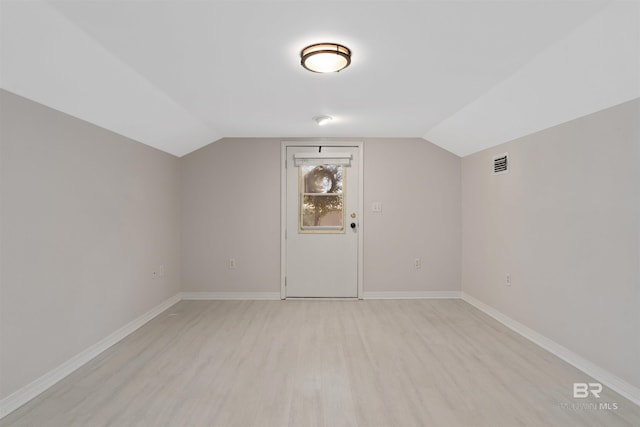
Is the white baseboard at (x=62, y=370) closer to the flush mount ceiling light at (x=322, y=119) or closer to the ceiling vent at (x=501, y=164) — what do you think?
the flush mount ceiling light at (x=322, y=119)

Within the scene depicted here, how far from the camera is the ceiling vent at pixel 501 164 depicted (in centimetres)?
371

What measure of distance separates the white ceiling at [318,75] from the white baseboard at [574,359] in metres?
1.82

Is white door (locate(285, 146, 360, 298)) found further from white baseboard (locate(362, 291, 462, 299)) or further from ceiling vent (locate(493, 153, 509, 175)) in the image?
ceiling vent (locate(493, 153, 509, 175))

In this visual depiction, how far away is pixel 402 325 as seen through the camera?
12.3ft

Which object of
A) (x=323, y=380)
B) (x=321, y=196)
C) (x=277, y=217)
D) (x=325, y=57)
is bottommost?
(x=323, y=380)

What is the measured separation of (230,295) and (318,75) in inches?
129

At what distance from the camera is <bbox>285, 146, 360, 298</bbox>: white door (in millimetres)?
4852

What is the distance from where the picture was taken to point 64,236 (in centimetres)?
262

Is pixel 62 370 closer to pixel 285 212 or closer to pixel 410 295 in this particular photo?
pixel 285 212

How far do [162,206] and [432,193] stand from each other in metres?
3.46

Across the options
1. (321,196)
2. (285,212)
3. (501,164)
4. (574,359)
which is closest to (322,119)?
(321,196)

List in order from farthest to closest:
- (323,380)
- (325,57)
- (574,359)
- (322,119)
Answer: (322,119) < (574,359) < (323,380) < (325,57)

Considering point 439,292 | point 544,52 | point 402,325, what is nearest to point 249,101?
point 544,52

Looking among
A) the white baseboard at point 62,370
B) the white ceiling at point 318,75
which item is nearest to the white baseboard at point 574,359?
the white ceiling at point 318,75
